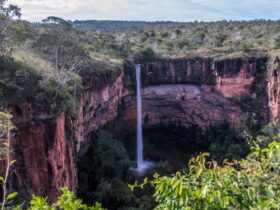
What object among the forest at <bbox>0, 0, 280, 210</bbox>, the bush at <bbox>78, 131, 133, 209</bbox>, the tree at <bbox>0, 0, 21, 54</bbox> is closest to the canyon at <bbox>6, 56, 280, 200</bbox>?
the forest at <bbox>0, 0, 280, 210</bbox>

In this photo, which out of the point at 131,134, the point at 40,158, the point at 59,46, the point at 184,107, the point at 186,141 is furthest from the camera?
the point at 184,107

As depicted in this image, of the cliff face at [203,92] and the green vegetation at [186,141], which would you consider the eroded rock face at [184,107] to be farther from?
the green vegetation at [186,141]

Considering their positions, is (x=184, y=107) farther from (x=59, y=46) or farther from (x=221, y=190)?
(x=221, y=190)

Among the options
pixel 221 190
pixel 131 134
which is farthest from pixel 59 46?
pixel 221 190

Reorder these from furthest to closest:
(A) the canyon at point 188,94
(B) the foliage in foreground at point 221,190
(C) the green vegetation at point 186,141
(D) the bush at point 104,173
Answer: (C) the green vegetation at point 186,141 < (A) the canyon at point 188,94 < (D) the bush at point 104,173 < (B) the foliage in foreground at point 221,190

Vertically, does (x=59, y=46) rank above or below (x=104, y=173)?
above

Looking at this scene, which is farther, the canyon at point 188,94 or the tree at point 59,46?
the canyon at point 188,94

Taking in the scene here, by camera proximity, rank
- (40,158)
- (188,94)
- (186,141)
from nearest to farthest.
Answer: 1. (40,158)
2. (188,94)
3. (186,141)

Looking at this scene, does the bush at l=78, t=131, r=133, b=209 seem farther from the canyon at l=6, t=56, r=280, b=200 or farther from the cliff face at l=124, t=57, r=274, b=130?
the cliff face at l=124, t=57, r=274, b=130

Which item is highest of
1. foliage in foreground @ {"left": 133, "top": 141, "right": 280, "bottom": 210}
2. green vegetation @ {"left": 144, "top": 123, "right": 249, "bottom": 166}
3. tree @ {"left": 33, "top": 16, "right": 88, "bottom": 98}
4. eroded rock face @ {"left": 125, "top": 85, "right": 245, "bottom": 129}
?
tree @ {"left": 33, "top": 16, "right": 88, "bottom": 98}

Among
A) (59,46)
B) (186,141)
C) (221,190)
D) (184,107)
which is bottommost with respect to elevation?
(186,141)

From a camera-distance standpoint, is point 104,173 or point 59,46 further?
point 104,173

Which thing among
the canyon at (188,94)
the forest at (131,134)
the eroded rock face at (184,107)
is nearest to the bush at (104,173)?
the forest at (131,134)

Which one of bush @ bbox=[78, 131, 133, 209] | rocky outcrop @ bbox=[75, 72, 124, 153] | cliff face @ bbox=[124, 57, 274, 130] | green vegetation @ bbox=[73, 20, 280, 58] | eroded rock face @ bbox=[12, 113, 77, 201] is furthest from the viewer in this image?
green vegetation @ bbox=[73, 20, 280, 58]
